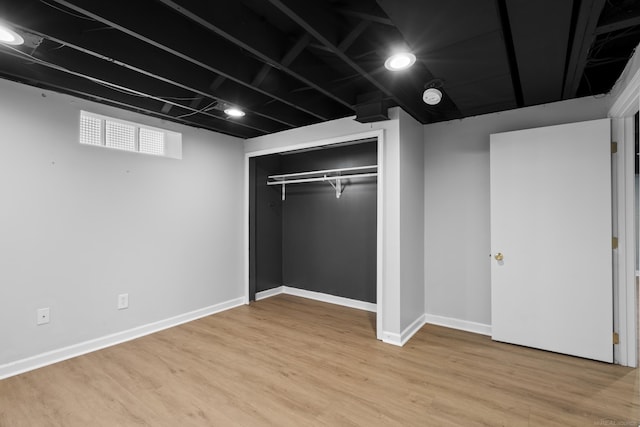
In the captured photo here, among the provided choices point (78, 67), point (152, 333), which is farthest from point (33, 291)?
point (78, 67)

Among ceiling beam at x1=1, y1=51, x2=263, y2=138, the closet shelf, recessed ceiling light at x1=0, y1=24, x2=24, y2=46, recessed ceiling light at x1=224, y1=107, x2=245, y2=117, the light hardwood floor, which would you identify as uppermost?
ceiling beam at x1=1, y1=51, x2=263, y2=138

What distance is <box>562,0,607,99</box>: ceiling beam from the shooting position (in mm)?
1653

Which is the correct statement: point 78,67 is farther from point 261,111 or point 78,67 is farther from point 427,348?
point 427,348

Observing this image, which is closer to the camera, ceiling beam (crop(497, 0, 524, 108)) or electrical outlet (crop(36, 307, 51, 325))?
ceiling beam (crop(497, 0, 524, 108))

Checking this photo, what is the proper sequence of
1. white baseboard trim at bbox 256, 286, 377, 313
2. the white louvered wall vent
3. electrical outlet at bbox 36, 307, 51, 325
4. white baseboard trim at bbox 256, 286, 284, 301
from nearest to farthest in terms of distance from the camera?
electrical outlet at bbox 36, 307, 51, 325, the white louvered wall vent, white baseboard trim at bbox 256, 286, 377, 313, white baseboard trim at bbox 256, 286, 284, 301

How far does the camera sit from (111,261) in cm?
318

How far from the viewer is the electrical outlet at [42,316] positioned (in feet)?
8.85

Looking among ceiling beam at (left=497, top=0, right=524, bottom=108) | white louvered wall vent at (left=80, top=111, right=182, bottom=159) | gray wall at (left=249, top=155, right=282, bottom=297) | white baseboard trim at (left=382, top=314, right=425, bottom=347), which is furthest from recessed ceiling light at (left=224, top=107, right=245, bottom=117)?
white baseboard trim at (left=382, top=314, right=425, bottom=347)

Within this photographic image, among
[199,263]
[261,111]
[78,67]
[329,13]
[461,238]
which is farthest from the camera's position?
[199,263]

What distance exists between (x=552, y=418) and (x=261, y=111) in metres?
3.47

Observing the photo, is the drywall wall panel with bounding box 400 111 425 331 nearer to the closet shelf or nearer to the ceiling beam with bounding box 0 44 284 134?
the closet shelf

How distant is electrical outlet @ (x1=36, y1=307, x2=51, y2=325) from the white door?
13.8 ft

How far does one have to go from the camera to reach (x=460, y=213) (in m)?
3.57

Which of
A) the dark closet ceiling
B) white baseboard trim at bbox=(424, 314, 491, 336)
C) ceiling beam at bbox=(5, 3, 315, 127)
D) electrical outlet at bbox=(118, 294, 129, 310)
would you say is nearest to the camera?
the dark closet ceiling
